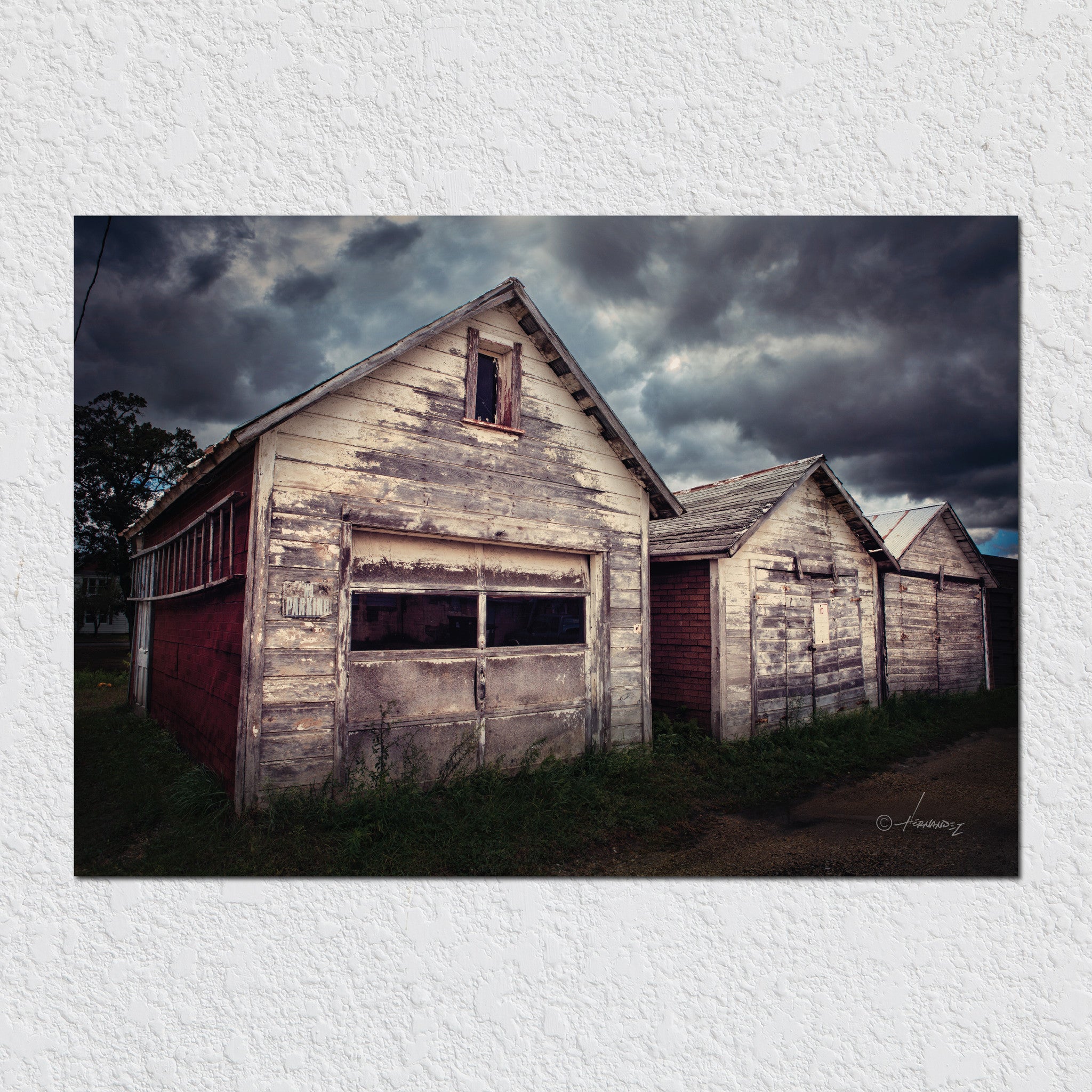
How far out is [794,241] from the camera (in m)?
3.71

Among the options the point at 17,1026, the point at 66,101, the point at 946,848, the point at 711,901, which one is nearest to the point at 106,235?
the point at 66,101

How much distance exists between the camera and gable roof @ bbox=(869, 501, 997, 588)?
1104 centimetres

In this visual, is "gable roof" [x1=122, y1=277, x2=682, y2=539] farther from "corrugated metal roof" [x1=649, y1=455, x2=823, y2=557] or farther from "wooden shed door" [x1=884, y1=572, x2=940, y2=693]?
"wooden shed door" [x1=884, y1=572, x2=940, y2=693]

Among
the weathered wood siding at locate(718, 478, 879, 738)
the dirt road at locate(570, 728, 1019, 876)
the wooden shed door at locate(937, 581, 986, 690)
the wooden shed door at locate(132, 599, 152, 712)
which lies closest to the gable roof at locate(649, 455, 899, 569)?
the weathered wood siding at locate(718, 478, 879, 738)

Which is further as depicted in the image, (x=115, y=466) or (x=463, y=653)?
(x=463, y=653)

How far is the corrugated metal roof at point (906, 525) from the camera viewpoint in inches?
434

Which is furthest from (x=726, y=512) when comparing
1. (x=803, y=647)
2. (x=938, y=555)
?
(x=938, y=555)

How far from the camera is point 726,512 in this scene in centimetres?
916

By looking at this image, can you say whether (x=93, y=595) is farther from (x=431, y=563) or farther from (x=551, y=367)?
(x=551, y=367)

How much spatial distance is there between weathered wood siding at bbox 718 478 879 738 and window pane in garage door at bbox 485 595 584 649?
9.32 feet

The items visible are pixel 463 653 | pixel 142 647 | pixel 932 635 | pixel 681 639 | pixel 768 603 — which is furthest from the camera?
pixel 932 635

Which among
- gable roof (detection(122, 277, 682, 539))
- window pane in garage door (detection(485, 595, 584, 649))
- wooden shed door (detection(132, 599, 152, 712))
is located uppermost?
gable roof (detection(122, 277, 682, 539))

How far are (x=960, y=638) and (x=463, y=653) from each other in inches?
454
